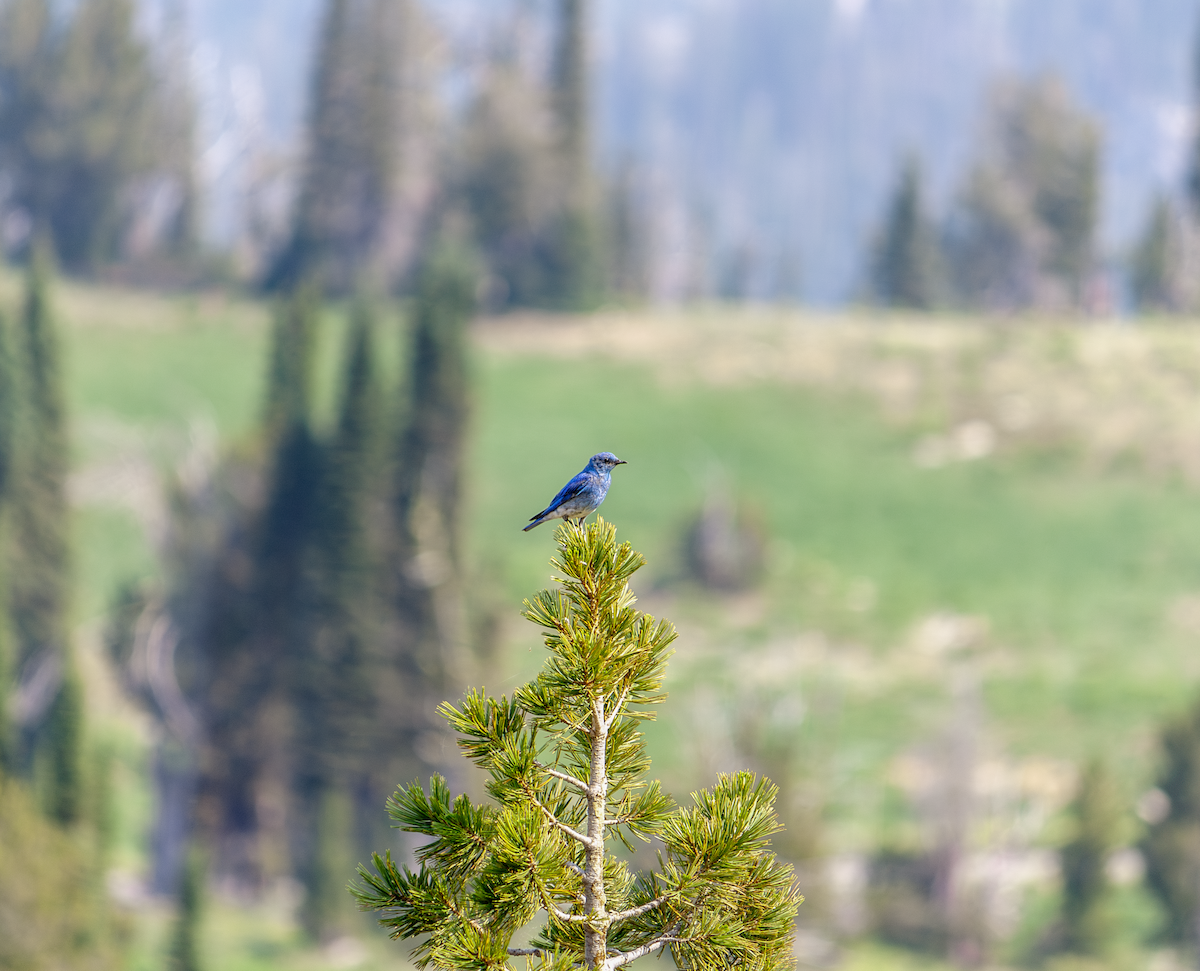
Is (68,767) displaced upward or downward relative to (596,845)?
downward

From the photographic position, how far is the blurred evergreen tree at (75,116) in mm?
105812

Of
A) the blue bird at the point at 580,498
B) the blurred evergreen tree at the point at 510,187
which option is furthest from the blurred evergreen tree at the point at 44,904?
the blurred evergreen tree at the point at 510,187

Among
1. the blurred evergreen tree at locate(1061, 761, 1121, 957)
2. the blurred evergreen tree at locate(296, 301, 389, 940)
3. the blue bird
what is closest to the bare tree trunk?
the blue bird

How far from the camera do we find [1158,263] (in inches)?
4122

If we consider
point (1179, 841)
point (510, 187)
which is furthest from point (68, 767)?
point (510, 187)

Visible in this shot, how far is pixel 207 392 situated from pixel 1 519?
1742 cm

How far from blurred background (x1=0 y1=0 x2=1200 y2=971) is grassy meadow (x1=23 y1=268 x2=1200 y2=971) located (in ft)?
0.84

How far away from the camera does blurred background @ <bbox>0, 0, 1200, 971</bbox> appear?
156 feet

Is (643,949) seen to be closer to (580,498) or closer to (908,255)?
(580,498)

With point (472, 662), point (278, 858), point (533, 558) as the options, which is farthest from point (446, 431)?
point (278, 858)

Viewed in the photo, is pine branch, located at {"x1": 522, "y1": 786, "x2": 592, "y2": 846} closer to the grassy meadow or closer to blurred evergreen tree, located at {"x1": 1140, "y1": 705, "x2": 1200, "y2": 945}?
the grassy meadow

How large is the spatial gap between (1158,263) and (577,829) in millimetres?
107300

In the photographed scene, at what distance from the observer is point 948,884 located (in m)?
47.1

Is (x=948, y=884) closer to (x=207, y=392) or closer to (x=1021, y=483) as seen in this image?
(x=1021, y=483)
